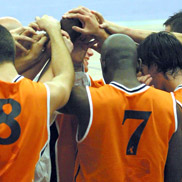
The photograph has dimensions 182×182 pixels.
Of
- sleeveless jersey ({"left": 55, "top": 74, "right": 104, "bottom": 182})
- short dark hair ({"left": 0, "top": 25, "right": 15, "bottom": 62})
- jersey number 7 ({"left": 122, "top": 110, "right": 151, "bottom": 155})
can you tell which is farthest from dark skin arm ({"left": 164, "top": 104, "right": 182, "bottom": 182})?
short dark hair ({"left": 0, "top": 25, "right": 15, "bottom": 62})

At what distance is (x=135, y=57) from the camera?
1.68 m

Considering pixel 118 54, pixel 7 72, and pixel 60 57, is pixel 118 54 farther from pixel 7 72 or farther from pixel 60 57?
pixel 7 72

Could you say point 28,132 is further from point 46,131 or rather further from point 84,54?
point 84,54

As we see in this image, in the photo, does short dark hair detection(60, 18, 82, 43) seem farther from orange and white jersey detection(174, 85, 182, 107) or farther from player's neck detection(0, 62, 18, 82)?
orange and white jersey detection(174, 85, 182, 107)

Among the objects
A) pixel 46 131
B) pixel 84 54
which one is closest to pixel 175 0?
pixel 84 54

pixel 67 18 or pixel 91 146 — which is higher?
pixel 67 18

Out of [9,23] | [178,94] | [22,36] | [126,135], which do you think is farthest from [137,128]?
[9,23]

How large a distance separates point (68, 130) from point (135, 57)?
478 millimetres

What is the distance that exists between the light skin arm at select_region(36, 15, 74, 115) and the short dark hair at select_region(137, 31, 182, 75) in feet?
1.23

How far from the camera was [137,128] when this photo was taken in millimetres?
1593

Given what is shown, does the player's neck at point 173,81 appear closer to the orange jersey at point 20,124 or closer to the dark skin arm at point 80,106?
the dark skin arm at point 80,106

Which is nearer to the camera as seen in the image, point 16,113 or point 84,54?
point 16,113

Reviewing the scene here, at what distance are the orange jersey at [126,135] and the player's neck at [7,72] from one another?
317mm

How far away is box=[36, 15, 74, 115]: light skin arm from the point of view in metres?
1.49
